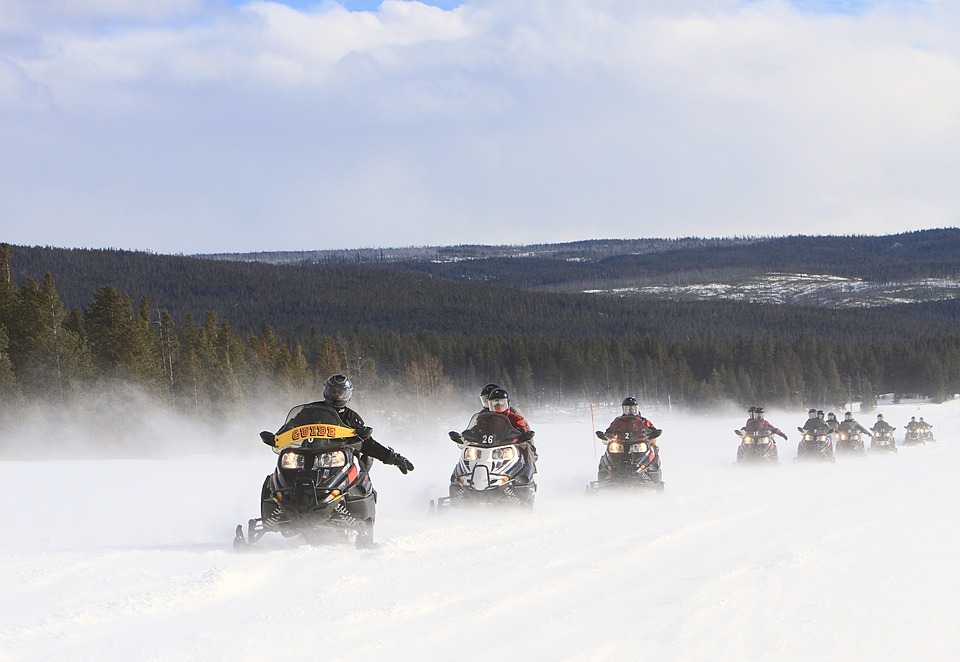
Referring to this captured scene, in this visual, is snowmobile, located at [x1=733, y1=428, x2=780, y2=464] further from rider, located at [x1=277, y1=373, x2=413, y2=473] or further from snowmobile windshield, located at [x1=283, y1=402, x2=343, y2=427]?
snowmobile windshield, located at [x1=283, y1=402, x2=343, y2=427]

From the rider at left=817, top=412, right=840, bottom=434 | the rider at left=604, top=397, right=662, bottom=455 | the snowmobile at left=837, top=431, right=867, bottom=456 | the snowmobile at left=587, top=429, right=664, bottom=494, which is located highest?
the rider at left=604, top=397, right=662, bottom=455

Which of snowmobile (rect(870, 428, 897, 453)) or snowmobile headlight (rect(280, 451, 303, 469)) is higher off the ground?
snowmobile headlight (rect(280, 451, 303, 469))

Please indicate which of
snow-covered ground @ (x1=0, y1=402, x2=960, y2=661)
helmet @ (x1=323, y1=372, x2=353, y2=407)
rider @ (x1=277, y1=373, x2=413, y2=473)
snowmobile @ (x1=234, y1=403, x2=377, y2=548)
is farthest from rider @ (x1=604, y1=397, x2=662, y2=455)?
snowmobile @ (x1=234, y1=403, x2=377, y2=548)

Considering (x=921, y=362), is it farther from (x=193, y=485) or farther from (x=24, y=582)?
(x=24, y=582)

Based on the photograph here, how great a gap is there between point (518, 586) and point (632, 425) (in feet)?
30.6

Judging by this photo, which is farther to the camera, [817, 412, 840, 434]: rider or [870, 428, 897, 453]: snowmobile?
[870, 428, 897, 453]: snowmobile

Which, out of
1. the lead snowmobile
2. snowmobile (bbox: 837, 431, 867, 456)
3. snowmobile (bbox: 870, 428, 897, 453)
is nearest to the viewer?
snowmobile (bbox: 837, 431, 867, 456)

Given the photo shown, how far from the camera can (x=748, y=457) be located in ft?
76.9

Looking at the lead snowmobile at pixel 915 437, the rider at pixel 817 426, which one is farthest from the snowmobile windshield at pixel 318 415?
the lead snowmobile at pixel 915 437

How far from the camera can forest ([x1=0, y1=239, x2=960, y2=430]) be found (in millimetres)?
47156

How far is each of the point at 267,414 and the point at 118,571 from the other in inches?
2266

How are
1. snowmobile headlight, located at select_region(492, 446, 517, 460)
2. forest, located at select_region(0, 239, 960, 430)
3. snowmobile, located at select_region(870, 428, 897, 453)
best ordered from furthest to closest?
forest, located at select_region(0, 239, 960, 430), snowmobile, located at select_region(870, 428, 897, 453), snowmobile headlight, located at select_region(492, 446, 517, 460)

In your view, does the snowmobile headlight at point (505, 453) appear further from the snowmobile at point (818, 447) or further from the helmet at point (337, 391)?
the snowmobile at point (818, 447)

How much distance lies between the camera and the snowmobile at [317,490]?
9156 millimetres
